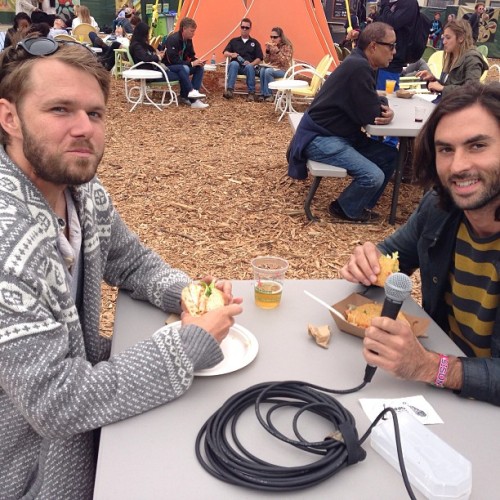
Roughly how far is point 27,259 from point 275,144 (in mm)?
7122

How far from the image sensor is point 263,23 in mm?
13055

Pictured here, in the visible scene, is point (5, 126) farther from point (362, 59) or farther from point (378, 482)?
point (362, 59)

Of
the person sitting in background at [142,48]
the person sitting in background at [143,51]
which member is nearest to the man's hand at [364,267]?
the person sitting in background at [143,51]

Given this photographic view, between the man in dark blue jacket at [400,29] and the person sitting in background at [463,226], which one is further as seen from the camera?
the man in dark blue jacket at [400,29]

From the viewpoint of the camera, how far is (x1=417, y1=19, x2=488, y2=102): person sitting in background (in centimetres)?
656

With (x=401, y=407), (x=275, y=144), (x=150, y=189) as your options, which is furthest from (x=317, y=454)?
(x=275, y=144)

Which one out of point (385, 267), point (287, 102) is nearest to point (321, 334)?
point (385, 267)

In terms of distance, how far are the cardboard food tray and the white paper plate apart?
0.29 metres

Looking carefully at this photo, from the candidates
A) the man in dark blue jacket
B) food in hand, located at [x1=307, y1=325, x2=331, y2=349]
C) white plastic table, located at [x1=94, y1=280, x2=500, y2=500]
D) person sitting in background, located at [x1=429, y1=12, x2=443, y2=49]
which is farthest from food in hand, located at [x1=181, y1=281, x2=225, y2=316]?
person sitting in background, located at [x1=429, y1=12, x2=443, y2=49]

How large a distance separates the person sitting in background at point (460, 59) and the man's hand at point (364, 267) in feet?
16.7

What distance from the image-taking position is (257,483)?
45.8 inches

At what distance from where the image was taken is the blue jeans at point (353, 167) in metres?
5.23

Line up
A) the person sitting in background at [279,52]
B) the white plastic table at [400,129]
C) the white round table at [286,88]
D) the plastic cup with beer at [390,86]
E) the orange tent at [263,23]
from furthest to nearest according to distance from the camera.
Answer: the orange tent at [263,23]
the person sitting in background at [279,52]
the white round table at [286,88]
the plastic cup with beer at [390,86]
the white plastic table at [400,129]

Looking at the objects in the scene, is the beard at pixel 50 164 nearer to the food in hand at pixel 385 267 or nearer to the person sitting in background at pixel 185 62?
the food in hand at pixel 385 267
